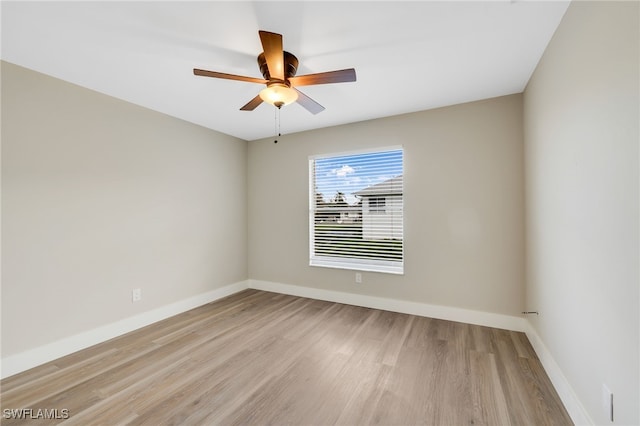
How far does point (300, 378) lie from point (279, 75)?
89.3 inches

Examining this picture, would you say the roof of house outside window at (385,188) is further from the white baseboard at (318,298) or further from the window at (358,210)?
the white baseboard at (318,298)

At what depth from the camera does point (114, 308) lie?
9.03 feet

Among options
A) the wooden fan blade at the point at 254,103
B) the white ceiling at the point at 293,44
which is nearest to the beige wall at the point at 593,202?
the white ceiling at the point at 293,44

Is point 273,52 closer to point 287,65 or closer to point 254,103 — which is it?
point 287,65

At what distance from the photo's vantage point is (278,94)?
1.99m

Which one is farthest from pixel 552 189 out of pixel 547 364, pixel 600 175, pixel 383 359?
pixel 383 359

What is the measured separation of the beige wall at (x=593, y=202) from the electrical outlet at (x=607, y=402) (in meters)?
0.03

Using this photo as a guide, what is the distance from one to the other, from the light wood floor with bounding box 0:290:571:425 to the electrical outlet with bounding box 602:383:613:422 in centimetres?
44

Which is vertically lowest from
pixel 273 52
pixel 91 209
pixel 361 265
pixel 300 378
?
pixel 300 378

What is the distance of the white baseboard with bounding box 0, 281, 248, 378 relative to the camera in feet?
6.96

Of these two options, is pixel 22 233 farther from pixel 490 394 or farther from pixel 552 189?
pixel 552 189

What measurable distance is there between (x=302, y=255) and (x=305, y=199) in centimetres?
86

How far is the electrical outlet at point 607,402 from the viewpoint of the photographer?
3.99 feet

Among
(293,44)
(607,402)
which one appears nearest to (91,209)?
(293,44)
